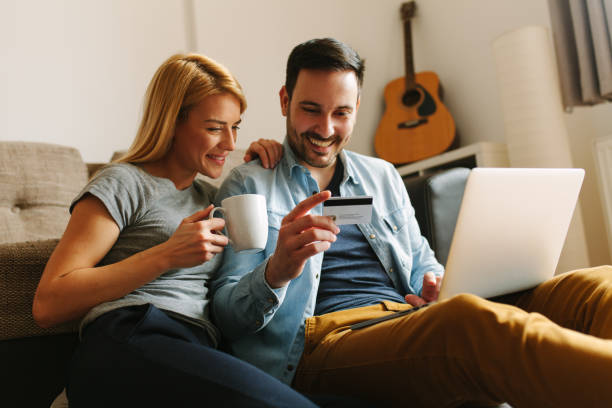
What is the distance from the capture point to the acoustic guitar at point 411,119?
2547 mm

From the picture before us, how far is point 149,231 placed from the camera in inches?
38.3

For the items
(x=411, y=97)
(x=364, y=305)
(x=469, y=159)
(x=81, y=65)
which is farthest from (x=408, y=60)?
(x=364, y=305)

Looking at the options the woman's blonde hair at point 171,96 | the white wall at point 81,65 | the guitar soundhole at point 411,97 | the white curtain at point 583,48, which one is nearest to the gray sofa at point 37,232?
the woman's blonde hair at point 171,96

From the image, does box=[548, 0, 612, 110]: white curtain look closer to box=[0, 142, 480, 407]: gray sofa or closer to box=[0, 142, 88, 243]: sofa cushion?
box=[0, 142, 480, 407]: gray sofa

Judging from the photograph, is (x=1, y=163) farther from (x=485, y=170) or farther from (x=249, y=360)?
(x=485, y=170)

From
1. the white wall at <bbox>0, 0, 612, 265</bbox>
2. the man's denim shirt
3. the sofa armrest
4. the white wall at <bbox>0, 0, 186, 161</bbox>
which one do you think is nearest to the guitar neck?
the white wall at <bbox>0, 0, 612, 265</bbox>

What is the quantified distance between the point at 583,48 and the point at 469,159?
62 cm

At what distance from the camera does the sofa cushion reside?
1.44m

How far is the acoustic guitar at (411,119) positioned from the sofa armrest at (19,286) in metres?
1.99

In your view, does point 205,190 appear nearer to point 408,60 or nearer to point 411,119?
point 411,119

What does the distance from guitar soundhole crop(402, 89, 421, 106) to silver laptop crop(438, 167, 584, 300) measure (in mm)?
1846

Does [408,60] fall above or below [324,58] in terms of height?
above

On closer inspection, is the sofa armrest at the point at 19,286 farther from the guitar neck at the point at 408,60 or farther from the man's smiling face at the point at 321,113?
the guitar neck at the point at 408,60

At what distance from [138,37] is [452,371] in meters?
2.16
